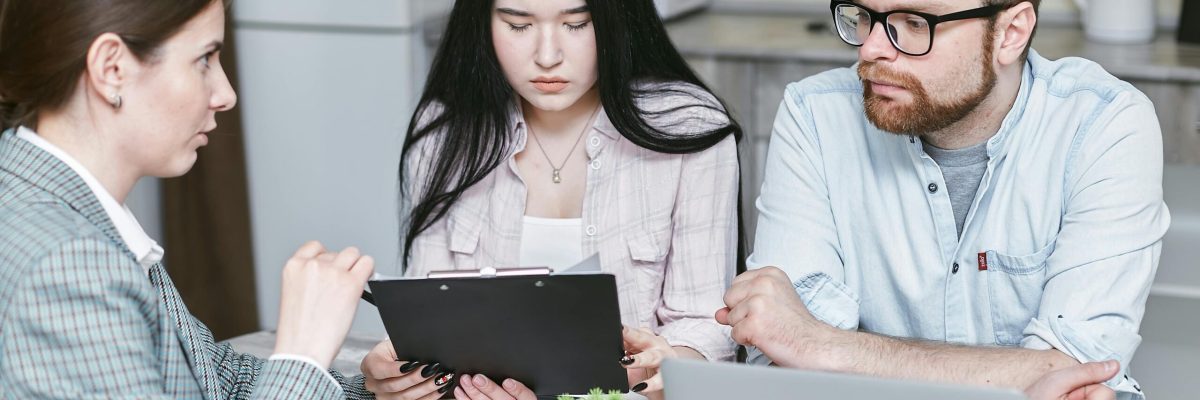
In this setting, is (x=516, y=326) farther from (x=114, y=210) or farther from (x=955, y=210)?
(x=955, y=210)

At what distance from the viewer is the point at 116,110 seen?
1.19 meters

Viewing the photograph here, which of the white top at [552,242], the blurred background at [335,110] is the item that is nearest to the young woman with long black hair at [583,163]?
the white top at [552,242]

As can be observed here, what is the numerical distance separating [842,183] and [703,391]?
722 mm

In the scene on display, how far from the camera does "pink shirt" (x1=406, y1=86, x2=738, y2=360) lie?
185cm

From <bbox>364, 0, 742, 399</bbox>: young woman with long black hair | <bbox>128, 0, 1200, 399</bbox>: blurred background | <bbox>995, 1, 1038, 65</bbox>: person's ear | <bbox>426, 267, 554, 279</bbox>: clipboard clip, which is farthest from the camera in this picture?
<bbox>128, 0, 1200, 399</bbox>: blurred background

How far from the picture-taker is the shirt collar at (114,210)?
1.18 m

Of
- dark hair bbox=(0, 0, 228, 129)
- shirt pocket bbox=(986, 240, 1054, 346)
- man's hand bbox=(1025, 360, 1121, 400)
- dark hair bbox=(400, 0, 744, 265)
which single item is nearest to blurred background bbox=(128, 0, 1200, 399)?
dark hair bbox=(400, 0, 744, 265)

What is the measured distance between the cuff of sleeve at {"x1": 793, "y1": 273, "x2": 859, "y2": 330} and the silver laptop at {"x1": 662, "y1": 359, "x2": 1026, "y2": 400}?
571 millimetres

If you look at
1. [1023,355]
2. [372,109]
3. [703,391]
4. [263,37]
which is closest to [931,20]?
[1023,355]

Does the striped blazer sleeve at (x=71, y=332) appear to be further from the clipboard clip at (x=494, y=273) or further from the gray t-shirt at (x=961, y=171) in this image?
the gray t-shirt at (x=961, y=171)

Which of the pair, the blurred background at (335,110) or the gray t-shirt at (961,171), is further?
the blurred background at (335,110)

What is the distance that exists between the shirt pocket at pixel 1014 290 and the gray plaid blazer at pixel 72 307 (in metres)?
0.90

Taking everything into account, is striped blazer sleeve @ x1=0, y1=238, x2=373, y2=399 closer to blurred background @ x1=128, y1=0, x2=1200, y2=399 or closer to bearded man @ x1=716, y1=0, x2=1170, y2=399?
bearded man @ x1=716, y1=0, x2=1170, y2=399

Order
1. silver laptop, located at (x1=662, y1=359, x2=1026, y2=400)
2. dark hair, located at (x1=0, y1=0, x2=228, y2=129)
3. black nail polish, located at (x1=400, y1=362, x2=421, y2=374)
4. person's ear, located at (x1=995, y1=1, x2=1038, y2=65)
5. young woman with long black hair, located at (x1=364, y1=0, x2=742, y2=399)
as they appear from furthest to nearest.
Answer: young woman with long black hair, located at (x1=364, y1=0, x2=742, y2=399) < person's ear, located at (x1=995, y1=1, x2=1038, y2=65) < black nail polish, located at (x1=400, y1=362, x2=421, y2=374) < dark hair, located at (x1=0, y1=0, x2=228, y2=129) < silver laptop, located at (x1=662, y1=359, x2=1026, y2=400)
